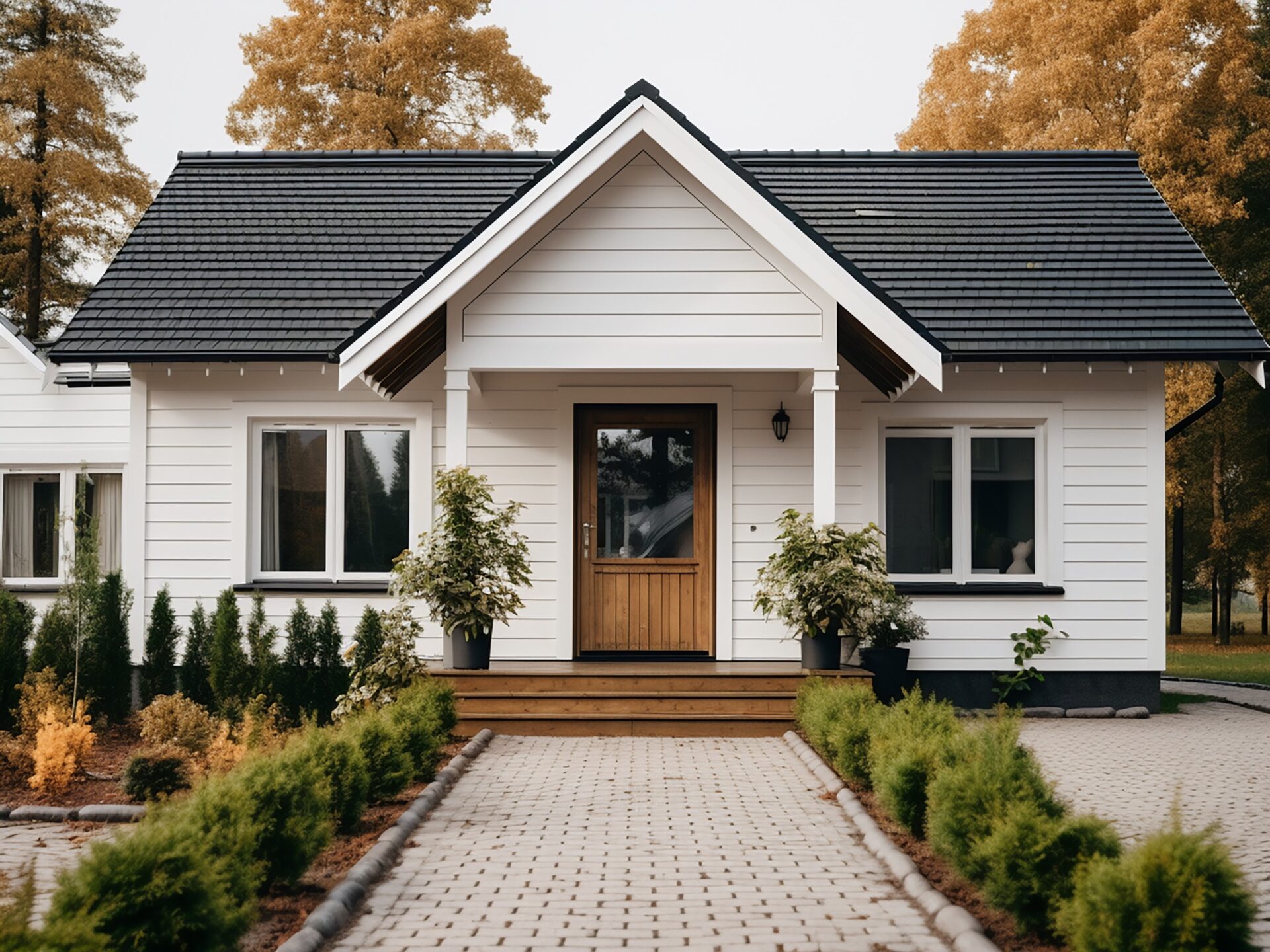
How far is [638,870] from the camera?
614cm

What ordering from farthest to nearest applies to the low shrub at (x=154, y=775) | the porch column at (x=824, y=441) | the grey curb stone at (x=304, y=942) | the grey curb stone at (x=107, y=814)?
the porch column at (x=824, y=441) < the low shrub at (x=154, y=775) < the grey curb stone at (x=107, y=814) < the grey curb stone at (x=304, y=942)

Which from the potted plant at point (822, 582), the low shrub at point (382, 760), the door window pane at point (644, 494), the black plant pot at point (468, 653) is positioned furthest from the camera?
the door window pane at point (644, 494)

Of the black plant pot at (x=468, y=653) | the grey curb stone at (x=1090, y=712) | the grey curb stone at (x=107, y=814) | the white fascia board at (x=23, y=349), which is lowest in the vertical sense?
the grey curb stone at (x=1090, y=712)

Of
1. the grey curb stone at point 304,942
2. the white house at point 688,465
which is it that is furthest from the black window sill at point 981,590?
the grey curb stone at point 304,942

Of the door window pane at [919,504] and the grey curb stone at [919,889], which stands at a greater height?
the door window pane at [919,504]

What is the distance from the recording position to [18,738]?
368 inches

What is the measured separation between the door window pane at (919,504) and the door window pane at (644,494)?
204 cm

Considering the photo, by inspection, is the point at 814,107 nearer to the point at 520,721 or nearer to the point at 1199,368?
the point at 1199,368

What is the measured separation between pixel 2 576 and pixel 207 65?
16582 mm

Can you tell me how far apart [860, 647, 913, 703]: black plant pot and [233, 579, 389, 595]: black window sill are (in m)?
4.71

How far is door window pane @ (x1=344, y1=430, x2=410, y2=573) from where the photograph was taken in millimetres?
12539

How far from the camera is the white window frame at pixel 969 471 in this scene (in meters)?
12.4

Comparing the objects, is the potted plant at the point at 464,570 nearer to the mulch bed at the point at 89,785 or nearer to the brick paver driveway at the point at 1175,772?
the mulch bed at the point at 89,785

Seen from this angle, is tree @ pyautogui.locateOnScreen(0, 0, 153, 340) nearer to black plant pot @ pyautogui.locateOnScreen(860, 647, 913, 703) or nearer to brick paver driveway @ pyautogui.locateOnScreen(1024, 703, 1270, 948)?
black plant pot @ pyautogui.locateOnScreen(860, 647, 913, 703)
